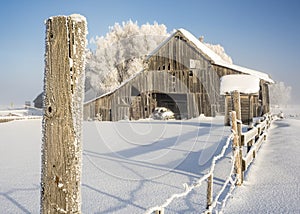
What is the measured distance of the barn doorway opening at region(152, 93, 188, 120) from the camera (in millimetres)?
26766

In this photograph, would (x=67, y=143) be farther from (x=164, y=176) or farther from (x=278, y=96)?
(x=278, y=96)

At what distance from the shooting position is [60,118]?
5.41ft

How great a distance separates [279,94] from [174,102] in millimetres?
59264

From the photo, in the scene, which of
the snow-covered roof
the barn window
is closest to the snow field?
the snow-covered roof

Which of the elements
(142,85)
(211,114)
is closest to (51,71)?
(211,114)

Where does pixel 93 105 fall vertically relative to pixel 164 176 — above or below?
above

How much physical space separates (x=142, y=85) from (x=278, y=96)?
61266mm

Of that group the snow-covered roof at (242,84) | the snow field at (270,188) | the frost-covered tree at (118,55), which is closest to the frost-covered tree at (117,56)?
the frost-covered tree at (118,55)

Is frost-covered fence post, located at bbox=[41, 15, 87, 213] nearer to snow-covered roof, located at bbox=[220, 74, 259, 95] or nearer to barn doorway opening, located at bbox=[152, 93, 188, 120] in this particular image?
snow-covered roof, located at bbox=[220, 74, 259, 95]

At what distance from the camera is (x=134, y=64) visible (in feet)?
132

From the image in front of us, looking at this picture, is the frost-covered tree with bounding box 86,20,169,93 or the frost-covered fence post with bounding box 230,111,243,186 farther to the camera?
the frost-covered tree with bounding box 86,20,169,93

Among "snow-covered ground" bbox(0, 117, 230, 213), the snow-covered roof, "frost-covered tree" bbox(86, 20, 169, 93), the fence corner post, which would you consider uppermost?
"frost-covered tree" bbox(86, 20, 169, 93)

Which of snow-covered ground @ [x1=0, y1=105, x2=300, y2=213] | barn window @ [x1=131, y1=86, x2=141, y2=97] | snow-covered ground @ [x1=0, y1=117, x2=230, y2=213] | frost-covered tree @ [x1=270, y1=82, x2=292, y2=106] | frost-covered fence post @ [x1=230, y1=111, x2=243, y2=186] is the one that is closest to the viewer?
snow-covered ground @ [x1=0, y1=105, x2=300, y2=213]

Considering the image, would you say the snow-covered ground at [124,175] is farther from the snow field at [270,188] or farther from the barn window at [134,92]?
the barn window at [134,92]
